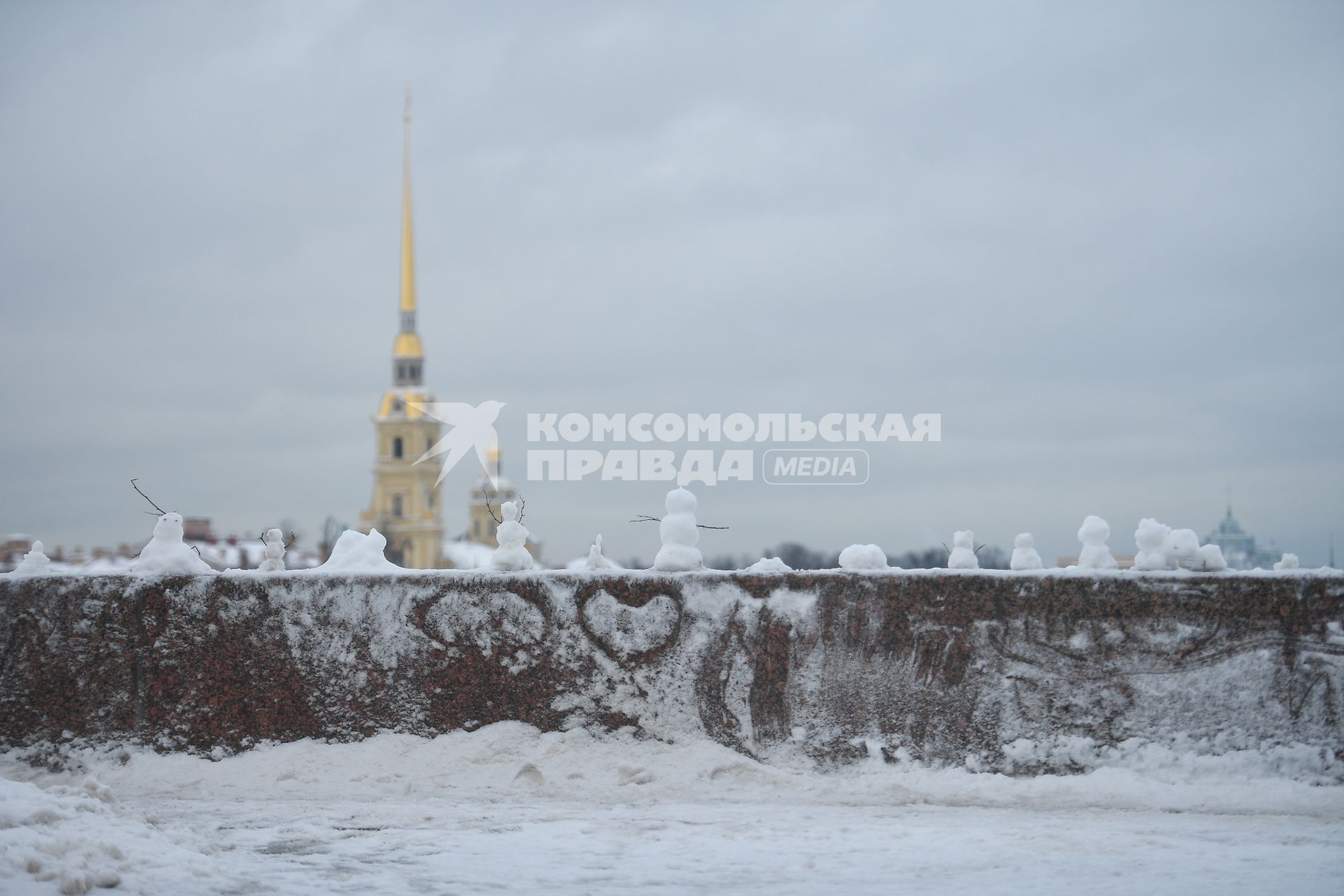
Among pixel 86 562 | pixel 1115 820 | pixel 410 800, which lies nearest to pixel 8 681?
pixel 410 800

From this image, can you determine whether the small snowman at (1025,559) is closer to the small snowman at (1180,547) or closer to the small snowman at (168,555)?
the small snowman at (1180,547)

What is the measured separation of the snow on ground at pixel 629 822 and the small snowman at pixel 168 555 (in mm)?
1288

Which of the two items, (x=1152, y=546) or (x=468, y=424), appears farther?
(x=468, y=424)

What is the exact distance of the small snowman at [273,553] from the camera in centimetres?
979

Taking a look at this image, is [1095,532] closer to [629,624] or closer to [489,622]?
[629,624]

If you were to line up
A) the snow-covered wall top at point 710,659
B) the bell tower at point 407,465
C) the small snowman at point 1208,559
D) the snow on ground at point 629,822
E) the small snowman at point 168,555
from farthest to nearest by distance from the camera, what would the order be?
the bell tower at point 407,465, the small snowman at point 168,555, the small snowman at point 1208,559, the snow-covered wall top at point 710,659, the snow on ground at point 629,822

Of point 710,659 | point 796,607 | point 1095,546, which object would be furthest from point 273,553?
point 1095,546

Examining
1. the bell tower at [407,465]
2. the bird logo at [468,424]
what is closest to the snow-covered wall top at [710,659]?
the bird logo at [468,424]

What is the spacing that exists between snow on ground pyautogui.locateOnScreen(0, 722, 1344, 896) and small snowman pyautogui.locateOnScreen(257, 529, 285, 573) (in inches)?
51.5

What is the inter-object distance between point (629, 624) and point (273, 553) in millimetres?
2764

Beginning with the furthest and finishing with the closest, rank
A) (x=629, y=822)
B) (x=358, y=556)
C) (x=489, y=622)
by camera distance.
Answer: (x=358, y=556)
(x=489, y=622)
(x=629, y=822)

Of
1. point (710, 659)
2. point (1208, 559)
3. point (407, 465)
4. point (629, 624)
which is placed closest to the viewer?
point (1208, 559)

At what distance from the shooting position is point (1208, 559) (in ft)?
29.2

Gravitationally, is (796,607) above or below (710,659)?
above
